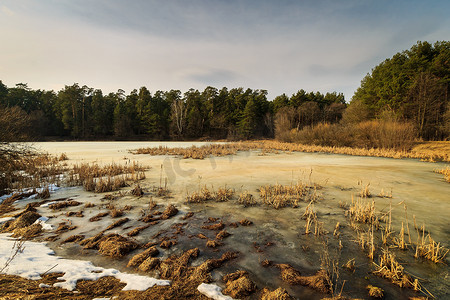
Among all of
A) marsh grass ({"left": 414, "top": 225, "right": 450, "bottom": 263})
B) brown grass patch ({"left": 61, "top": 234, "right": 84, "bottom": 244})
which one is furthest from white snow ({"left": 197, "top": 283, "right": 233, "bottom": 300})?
marsh grass ({"left": 414, "top": 225, "right": 450, "bottom": 263})

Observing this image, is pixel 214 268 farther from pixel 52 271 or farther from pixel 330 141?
pixel 330 141

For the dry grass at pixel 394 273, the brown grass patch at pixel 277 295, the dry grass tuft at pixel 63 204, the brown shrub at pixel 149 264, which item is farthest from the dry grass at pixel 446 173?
the dry grass tuft at pixel 63 204

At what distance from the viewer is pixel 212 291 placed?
244 cm

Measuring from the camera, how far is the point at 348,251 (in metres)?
3.39

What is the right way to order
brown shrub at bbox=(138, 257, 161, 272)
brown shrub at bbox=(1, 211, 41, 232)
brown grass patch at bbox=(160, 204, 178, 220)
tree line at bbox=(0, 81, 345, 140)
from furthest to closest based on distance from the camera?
1. tree line at bbox=(0, 81, 345, 140)
2. brown grass patch at bbox=(160, 204, 178, 220)
3. brown shrub at bbox=(1, 211, 41, 232)
4. brown shrub at bbox=(138, 257, 161, 272)

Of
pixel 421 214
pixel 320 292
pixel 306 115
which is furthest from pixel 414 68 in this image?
pixel 320 292

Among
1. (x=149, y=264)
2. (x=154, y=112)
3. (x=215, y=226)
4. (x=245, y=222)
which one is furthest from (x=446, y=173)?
(x=154, y=112)

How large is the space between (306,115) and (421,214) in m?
48.9

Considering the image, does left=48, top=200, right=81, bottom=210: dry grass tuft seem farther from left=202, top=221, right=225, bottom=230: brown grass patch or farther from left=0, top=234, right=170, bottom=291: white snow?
left=202, top=221, right=225, bottom=230: brown grass patch

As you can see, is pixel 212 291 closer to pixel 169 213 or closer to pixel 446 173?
pixel 169 213

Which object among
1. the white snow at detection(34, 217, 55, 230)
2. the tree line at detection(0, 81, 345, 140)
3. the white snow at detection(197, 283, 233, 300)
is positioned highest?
the tree line at detection(0, 81, 345, 140)

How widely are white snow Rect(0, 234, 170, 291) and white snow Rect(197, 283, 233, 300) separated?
46 centimetres

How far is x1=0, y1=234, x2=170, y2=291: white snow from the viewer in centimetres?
252

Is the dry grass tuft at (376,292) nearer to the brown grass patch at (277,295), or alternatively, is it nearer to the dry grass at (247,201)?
the brown grass patch at (277,295)
